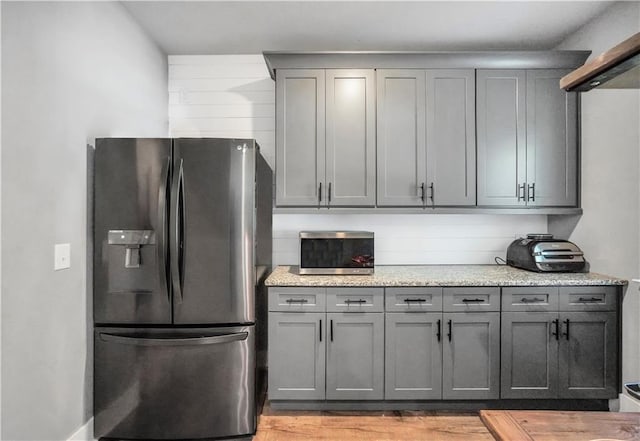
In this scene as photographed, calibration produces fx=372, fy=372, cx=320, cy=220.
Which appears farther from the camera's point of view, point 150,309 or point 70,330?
point 150,309

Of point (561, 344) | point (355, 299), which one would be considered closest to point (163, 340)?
point (355, 299)

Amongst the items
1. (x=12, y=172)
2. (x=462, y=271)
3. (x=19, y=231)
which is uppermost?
Result: (x=12, y=172)

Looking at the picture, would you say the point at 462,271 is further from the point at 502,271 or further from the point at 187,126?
the point at 187,126

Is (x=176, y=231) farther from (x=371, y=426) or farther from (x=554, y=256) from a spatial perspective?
(x=554, y=256)

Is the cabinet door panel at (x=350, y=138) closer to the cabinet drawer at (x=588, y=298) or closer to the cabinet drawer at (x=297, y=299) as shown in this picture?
the cabinet drawer at (x=297, y=299)

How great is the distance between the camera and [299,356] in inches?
98.2

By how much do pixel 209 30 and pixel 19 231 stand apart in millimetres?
1995

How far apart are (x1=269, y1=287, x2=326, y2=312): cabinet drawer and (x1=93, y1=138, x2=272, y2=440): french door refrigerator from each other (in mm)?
333

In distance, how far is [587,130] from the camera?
277cm

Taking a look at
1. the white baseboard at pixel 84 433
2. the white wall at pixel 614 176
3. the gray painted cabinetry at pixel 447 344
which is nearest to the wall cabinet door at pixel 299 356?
the gray painted cabinetry at pixel 447 344

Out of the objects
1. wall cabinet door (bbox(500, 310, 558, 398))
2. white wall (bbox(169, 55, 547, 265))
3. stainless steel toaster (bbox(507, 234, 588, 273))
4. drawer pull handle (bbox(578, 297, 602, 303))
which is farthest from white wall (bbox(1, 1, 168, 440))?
drawer pull handle (bbox(578, 297, 602, 303))

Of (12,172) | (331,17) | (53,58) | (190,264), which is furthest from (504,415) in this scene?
(331,17)

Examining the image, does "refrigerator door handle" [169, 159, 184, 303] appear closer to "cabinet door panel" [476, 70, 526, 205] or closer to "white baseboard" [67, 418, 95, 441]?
"white baseboard" [67, 418, 95, 441]

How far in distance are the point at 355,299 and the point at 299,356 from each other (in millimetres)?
535
